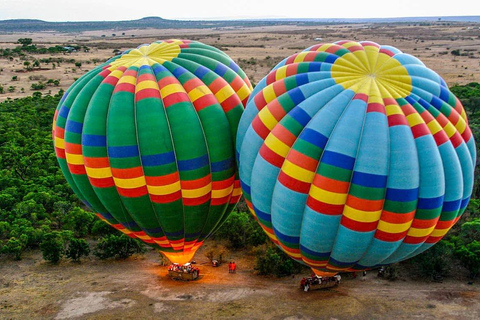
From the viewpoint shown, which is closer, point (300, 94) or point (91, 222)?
point (300, 94)

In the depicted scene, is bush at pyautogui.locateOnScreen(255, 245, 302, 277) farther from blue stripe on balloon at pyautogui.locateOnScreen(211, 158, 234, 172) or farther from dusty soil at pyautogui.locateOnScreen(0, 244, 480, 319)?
blue stripe on balloon at pyautogui.locateOnScreen(211, 158, 234, 172)

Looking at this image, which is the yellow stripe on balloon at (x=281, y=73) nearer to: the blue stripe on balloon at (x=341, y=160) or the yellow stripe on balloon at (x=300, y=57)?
the yellow stripe on balloon at (x=300, y=57)

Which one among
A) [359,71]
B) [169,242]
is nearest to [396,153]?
[359,71]

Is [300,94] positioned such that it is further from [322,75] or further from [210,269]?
[210,269]

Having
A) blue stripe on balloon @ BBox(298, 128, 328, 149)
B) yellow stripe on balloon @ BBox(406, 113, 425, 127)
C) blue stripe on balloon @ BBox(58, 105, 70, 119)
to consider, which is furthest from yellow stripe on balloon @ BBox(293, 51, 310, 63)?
blue stripe on balloon @ BBox(58, 105, 70, 119)

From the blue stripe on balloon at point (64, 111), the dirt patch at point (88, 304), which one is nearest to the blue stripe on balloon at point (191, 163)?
the blue stripe on balloon at point (64, 111)

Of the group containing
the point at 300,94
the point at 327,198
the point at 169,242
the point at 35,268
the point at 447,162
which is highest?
the point at 300,94
